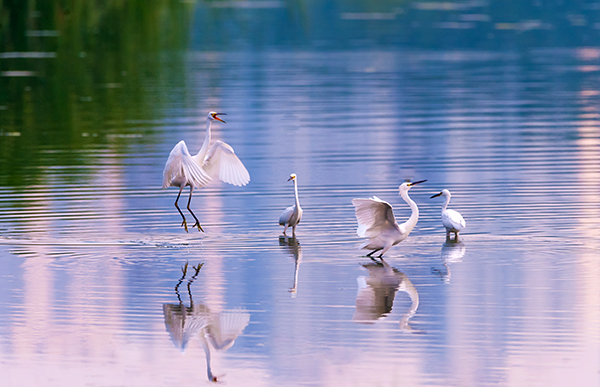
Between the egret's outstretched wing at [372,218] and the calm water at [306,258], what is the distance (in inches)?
17.1

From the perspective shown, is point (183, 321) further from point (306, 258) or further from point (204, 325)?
point (306, 258)

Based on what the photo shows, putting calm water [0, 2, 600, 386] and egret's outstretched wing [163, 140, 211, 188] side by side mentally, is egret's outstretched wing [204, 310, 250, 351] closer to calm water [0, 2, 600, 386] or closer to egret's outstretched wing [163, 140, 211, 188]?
calm water [0, 2, 600, 386]

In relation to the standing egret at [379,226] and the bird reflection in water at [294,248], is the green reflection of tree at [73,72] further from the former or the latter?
the standing egret at [379,226]

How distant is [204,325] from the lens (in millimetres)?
10828

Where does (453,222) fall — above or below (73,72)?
below

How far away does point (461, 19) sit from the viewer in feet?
270

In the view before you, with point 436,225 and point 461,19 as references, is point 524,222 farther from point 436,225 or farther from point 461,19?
point 461,19

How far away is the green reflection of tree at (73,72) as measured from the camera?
83.9 feet

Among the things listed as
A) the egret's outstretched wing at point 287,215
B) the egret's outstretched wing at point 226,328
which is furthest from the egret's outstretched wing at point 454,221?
the egret's outstretched wing at point 226,328

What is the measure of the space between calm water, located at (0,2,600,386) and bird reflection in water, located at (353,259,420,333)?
0.12 feet

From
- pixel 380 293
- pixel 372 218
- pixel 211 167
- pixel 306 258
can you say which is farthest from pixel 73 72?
pixel 380 293

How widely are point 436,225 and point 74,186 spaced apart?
7184 millimetres

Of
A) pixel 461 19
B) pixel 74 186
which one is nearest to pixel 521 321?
pixel 74 186

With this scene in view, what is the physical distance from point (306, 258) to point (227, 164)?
11.5ft
